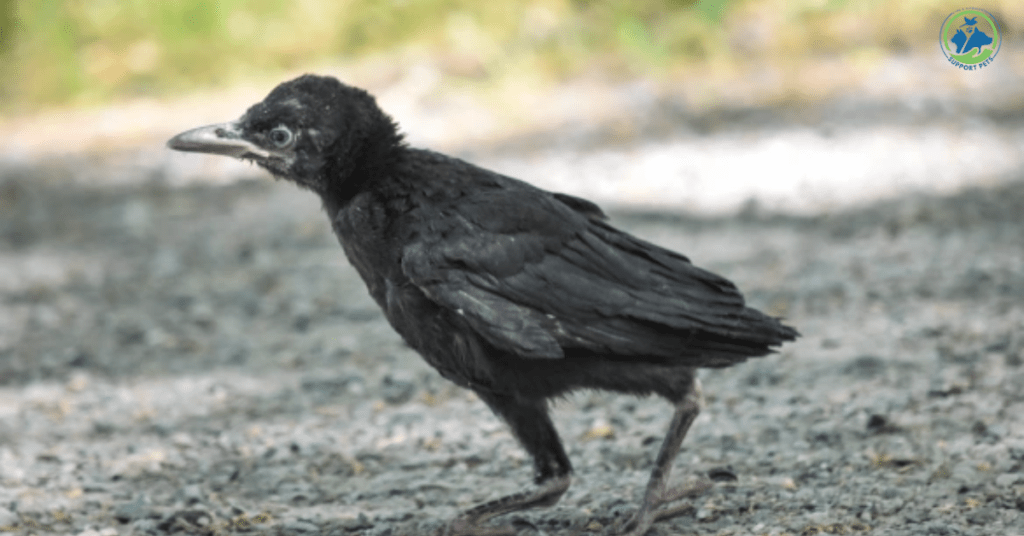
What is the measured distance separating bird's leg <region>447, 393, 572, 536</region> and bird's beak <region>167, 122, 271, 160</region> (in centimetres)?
109

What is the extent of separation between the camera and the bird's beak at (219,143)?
4133mm

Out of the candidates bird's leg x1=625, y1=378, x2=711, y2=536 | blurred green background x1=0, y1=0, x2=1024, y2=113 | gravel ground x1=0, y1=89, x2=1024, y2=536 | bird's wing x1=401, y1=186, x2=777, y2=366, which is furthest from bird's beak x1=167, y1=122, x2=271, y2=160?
blurred green background x1=0, y1=0, x2=1024, y2=113

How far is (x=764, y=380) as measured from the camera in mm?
5398

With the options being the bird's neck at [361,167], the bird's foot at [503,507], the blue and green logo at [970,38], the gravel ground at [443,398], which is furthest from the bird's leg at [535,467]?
the blue and green logo at [970,38]

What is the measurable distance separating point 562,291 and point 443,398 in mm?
1888

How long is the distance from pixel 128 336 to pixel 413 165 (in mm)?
3224

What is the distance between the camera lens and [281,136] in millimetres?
4137

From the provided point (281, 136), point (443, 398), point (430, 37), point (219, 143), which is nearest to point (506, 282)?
point (281, 136)

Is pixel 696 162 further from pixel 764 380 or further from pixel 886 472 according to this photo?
pixel 886 472

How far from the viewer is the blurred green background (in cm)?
1080

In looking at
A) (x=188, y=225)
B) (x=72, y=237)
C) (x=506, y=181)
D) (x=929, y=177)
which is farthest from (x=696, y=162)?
(x=506, y=181)

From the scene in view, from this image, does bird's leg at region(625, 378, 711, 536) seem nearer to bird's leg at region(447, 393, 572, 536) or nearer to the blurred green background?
bird's leg at region(447, 393, 572, 536)

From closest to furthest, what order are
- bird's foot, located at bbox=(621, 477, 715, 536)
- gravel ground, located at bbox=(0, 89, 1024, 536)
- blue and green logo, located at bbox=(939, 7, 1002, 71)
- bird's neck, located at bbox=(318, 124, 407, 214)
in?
bird's foot, located at bbox=(621, 477, 715, 536) < bird's neck, located at bbox=(318, 124, 407, 214) < gravel ground, located at bbox=(0, 89, 1024, 536) < blue and green logo, located at bbox=(939, 7, 1002, 71)

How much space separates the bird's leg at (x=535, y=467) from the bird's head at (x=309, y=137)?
34.5 inches
